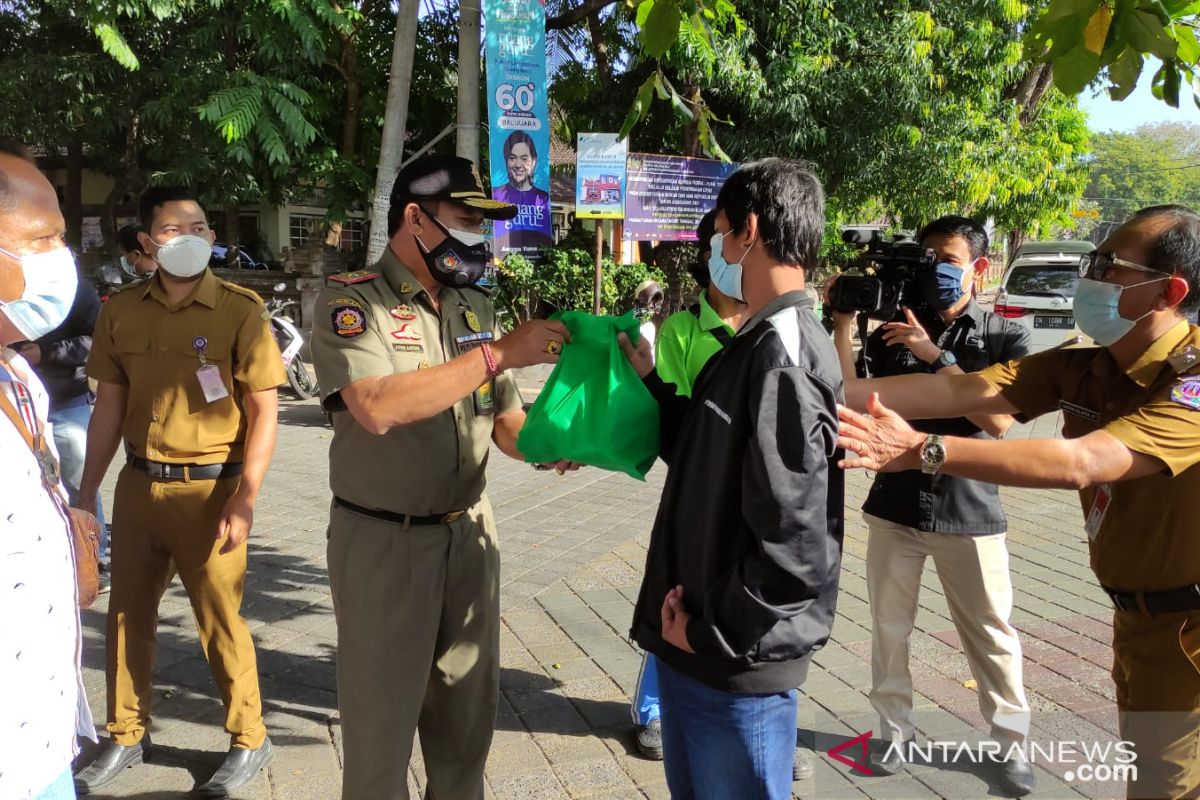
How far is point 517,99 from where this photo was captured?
24.7 ft

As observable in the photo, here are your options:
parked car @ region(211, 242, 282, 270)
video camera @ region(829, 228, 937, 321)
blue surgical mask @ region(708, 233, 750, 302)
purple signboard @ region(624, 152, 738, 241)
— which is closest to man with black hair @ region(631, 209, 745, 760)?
video camera @ region(829, 228, 937, 321)

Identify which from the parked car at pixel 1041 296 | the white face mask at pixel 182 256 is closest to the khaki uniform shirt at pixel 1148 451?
the white face mask at pixel 182 256

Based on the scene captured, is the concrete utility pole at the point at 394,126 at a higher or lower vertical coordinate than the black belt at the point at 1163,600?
higher

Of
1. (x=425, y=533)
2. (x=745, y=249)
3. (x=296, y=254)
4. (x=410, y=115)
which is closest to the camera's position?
(x=745, y=249)

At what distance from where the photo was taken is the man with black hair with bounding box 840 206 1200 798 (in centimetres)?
205

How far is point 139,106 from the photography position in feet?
49.0

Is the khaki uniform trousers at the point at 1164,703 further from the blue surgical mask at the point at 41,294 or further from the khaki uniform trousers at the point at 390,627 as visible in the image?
the blue surgical mask at the point at 41,294

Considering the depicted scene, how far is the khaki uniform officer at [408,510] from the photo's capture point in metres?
2.46

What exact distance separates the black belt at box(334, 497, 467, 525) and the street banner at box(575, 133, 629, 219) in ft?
21.0

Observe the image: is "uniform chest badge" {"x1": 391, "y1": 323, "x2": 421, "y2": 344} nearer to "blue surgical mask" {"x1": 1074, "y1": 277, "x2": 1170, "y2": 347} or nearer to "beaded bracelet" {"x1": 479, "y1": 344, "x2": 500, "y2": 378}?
"beaded bracelet" {"x1": 479, "y1": 344, "x2": 500, "y2": 378}

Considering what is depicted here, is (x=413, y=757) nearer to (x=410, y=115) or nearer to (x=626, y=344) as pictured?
(x=626, y=344)

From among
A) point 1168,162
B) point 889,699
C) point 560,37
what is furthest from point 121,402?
point 1168,162

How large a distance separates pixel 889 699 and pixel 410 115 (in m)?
11.7

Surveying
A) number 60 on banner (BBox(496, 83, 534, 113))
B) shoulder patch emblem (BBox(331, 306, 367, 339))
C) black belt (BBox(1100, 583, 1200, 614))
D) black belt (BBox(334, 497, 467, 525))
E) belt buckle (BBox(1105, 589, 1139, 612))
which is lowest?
belt buckle (BBox(1105, 589, 1139, 612))
